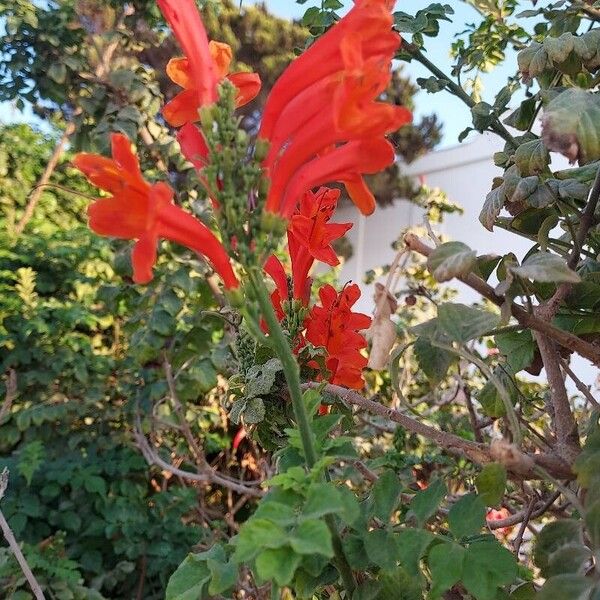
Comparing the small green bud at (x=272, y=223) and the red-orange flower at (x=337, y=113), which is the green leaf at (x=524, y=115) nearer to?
the red-orange flower at (x=337, y=113)

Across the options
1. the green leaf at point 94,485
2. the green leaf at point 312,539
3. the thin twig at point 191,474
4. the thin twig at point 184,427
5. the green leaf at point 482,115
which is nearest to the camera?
the green leaf at point 312,539

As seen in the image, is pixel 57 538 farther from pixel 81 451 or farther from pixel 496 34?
pixel 496 34

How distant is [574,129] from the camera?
0.54 meters

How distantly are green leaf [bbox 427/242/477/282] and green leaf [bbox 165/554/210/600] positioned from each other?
0.34 meters

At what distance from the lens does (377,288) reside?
688 millimetres

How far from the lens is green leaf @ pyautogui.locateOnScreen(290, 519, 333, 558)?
39 cm

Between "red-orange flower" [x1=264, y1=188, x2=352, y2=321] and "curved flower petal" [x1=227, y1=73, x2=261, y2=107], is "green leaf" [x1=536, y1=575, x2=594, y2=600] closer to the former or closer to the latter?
"red-orange flower" [x1=264, y1=188, x2=352, y2=321]

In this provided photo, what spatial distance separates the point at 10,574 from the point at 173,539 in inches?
26.6

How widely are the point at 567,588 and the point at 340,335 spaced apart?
1.23 ft

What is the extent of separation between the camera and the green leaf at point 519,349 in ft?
2.48

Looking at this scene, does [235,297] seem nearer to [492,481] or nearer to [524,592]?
[492,481]

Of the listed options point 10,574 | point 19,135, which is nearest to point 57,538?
point 10,574

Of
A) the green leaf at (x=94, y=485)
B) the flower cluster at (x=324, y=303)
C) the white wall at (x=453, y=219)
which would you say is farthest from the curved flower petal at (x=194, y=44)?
the white wall at (x=453, y=219)

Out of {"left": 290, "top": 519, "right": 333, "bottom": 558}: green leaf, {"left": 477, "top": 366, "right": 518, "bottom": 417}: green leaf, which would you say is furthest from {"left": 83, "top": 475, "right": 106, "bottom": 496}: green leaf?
{"left": 290, "top": 519, "right": 333, "bottom": 558}: green leaf
